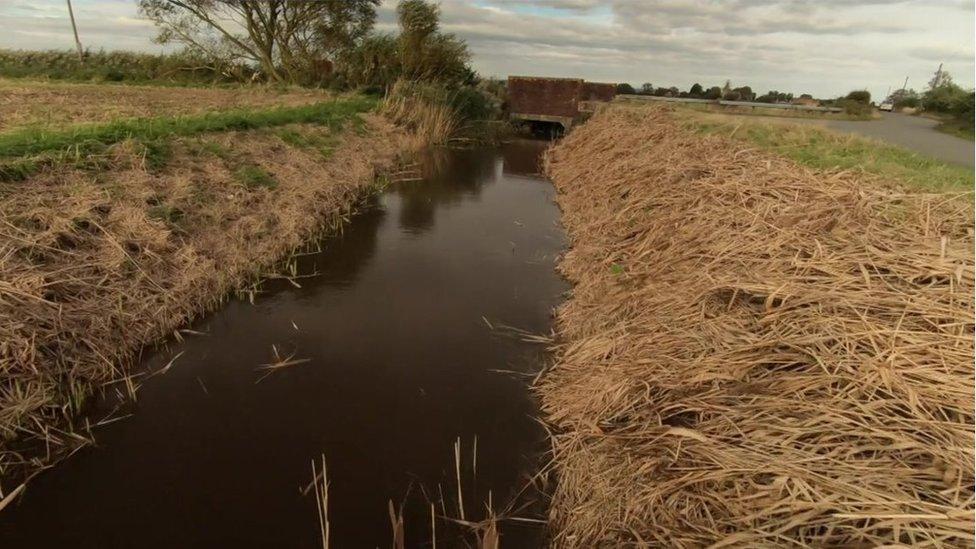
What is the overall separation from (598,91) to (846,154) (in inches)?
746

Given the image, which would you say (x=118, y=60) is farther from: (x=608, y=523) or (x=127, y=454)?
(x=608, y=523)

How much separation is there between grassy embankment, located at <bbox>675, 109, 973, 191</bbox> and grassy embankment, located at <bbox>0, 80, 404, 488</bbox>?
8.39 m

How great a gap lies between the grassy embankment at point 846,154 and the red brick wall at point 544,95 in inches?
546

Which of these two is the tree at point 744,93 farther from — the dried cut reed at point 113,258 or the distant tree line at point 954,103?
the dried cut reed at point 113,258

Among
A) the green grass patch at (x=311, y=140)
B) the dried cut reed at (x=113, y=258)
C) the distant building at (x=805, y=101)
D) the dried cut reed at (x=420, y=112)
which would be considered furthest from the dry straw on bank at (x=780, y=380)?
the distant building at (x=805, y=101)

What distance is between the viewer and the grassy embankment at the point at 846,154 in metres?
6.52

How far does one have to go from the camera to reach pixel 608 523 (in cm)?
316

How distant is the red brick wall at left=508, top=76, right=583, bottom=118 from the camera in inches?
1027

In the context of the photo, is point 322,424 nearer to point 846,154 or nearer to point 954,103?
point 846,154

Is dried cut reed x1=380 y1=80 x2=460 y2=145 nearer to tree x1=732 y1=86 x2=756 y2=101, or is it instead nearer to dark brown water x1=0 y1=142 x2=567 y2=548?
dark brown water x1=0 y1=142 x2=567 y2=548

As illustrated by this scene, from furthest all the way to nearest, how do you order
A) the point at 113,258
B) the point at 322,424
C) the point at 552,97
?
the point at 552,97 → the point at 113,258 → the point at 322,424

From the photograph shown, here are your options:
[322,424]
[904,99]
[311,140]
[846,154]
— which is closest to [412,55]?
[311,140]

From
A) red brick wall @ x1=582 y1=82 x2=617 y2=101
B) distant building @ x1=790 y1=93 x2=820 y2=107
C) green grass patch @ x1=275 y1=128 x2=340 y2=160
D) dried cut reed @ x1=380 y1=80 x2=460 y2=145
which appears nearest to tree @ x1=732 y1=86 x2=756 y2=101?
distant building @ x1=790 y1=93 x2=820 y2=107

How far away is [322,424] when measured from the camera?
4.51 metres
